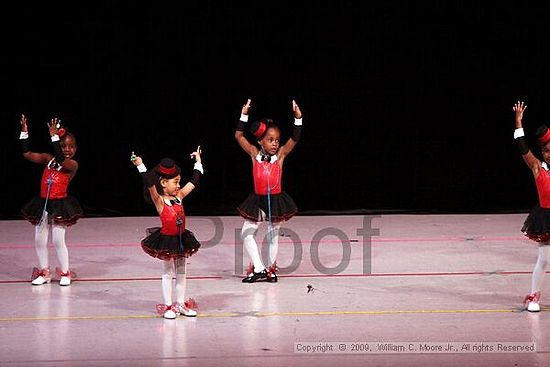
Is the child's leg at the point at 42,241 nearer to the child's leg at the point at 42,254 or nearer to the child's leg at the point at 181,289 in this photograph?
the child's leg at the point at 42,254

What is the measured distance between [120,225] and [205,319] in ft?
11.2

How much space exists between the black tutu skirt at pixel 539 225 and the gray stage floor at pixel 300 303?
1.52ft

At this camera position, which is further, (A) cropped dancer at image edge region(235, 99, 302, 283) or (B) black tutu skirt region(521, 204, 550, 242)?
(A) cropped dancer at image edge region(235, 99, 302, 283)

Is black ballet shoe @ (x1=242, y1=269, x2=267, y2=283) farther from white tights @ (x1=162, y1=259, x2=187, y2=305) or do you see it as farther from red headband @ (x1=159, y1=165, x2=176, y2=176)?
red headband @ (x1=159, y1=165, x2=176, y2=176)

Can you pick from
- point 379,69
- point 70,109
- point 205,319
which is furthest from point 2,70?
point 205,319

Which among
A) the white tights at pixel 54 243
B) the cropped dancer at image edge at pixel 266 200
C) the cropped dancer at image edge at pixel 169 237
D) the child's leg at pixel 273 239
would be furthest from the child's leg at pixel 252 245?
the white tights at pixel 54 243

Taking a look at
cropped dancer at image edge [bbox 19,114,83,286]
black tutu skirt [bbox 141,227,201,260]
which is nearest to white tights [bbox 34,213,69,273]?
cropped dancer at image edge [bbox 19,114,83,286]

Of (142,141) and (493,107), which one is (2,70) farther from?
(493,107)

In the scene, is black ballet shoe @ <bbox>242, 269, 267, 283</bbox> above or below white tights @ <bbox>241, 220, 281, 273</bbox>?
below

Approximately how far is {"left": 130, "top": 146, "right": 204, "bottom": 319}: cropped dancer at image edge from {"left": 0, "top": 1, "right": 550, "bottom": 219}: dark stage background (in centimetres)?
346

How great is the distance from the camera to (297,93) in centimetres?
936

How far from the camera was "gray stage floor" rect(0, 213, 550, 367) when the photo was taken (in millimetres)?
5230

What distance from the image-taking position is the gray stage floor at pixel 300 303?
523 centimetres

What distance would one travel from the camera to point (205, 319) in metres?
5.91
